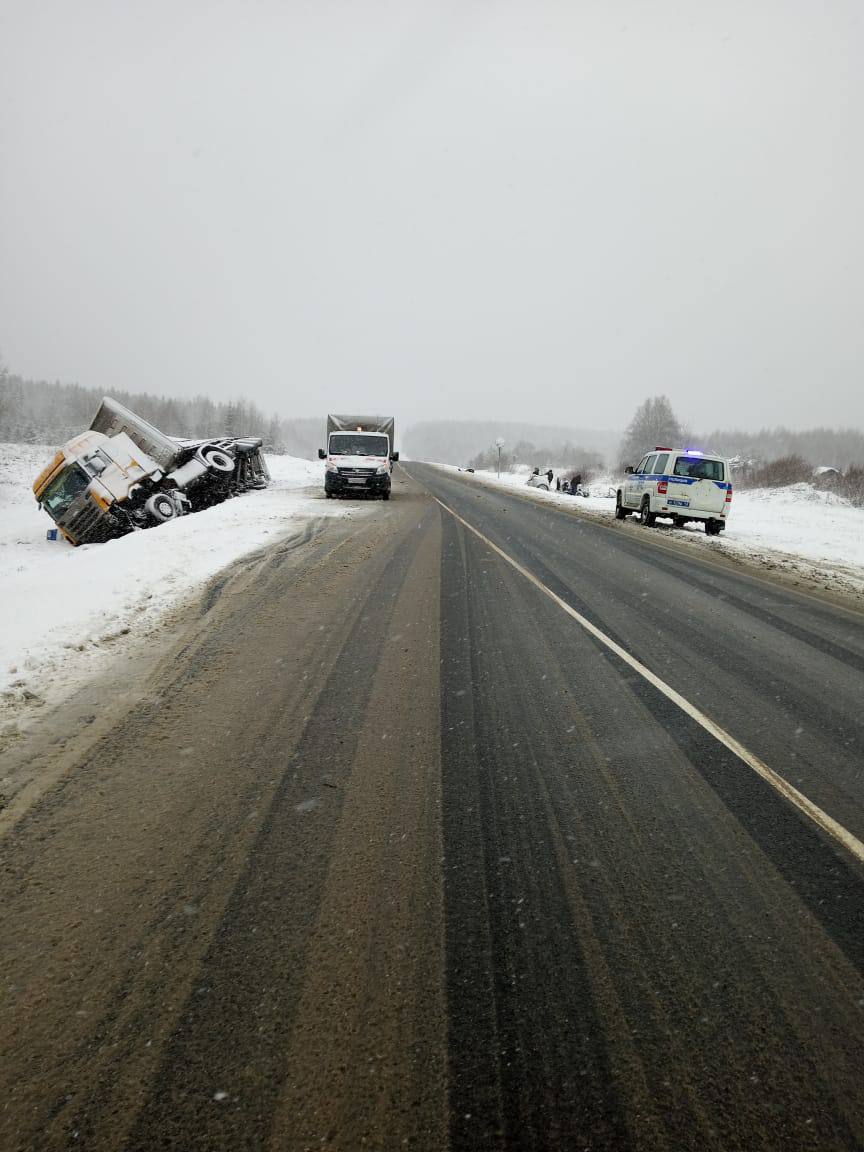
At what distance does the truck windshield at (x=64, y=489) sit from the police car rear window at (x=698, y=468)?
16885 millimetres

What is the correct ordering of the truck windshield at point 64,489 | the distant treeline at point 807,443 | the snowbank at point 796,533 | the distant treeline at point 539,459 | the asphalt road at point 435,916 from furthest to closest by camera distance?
the distant treeline at point 807,443 → the distant treeline at point 539,459 → the truck windshield at point 64,489 → the snowbank at point 796,533 → the asphalt road at point 435,916

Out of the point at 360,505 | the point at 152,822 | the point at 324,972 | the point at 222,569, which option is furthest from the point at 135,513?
the point at 324,972

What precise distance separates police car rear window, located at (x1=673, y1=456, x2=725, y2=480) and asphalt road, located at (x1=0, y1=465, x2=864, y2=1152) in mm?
11996

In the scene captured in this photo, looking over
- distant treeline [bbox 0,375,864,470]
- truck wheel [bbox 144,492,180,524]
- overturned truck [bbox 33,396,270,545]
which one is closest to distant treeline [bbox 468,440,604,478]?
distant treeline [bbox 0,375,864,470]

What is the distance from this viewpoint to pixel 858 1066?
189cm

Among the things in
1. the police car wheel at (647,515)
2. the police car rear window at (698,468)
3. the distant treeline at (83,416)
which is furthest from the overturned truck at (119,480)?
the distant treeline at (83,416)

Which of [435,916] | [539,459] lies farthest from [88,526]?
[539,459]

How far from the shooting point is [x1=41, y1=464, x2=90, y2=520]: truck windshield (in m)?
17.0

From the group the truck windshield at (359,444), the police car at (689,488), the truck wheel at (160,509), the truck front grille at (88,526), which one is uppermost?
the truck windshield at (359,444)

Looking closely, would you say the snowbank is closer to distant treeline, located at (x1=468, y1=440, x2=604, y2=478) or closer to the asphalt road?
the asphalt road

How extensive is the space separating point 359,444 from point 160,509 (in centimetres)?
702

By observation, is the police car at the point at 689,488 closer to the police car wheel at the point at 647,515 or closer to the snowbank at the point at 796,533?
the police car wheel at the point at 647,515

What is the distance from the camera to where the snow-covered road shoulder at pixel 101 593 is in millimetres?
4898

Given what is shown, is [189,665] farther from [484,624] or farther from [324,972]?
[324,972]
